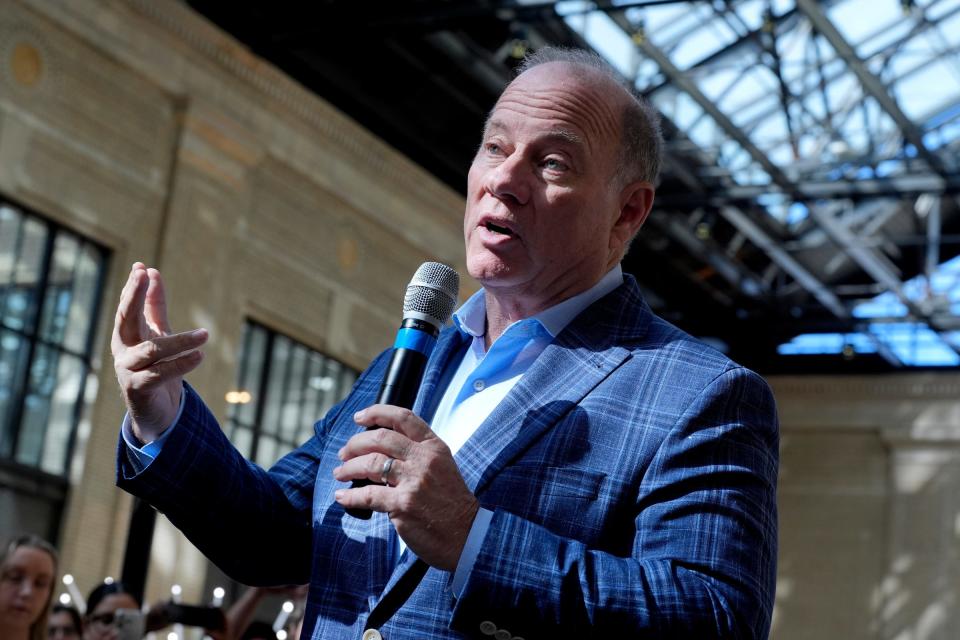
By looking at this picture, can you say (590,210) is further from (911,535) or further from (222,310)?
(911,535)

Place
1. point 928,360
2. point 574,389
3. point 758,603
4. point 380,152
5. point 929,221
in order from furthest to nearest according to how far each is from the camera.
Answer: point 928,360 < point 929,221 < point 380,152 < point 574,389 < point 758,603

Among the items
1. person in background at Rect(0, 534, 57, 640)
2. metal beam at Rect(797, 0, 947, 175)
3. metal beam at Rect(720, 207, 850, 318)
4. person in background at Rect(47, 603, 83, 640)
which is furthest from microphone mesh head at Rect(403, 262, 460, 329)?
metal beam at Rect(720, 207, 850, 318)

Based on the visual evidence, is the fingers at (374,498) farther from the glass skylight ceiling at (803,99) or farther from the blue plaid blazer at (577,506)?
the glass skylight ceiling at (803,99)

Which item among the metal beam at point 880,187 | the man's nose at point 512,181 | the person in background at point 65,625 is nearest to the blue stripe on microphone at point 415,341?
the man's nose at point 512,181

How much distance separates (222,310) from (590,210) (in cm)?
1356

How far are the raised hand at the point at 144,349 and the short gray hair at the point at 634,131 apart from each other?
2.82ft

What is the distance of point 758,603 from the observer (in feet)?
7.58

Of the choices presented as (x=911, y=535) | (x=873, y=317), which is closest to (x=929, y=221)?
(x=873, y=317)

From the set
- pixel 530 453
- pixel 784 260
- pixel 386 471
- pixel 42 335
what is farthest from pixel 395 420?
pixel 784 260

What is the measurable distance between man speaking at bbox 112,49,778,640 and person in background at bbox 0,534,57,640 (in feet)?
11.2

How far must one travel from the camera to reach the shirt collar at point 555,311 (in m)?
2.70

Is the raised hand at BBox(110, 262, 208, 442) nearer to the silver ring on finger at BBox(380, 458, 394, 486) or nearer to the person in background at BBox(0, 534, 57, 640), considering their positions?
the silver ring on finger at BBox(380, 458, 394, 486)

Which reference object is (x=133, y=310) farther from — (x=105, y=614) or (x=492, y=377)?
(x=105, y=614)

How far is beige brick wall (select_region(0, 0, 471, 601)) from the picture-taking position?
46.4ft
